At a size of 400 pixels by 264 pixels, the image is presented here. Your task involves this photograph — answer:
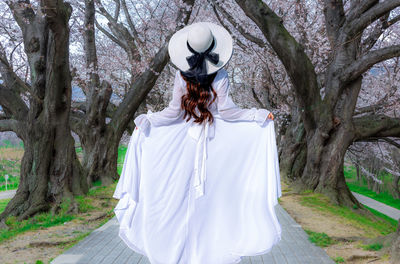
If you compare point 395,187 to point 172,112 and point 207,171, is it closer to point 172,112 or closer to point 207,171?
point 207,171

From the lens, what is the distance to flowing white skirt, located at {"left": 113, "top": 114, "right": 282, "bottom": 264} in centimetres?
401

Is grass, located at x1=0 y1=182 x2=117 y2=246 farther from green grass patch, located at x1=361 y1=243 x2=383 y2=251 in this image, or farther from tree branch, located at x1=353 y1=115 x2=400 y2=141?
tree branch, located at x1=353 y1=115 x2=400 y2=141

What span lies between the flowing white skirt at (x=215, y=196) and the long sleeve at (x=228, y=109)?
10 cm

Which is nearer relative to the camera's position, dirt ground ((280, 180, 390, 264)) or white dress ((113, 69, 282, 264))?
white dress ((113, 69, 282, 264))

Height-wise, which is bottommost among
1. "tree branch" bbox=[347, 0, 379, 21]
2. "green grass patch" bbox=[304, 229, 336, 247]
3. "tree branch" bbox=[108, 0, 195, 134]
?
"green grass patch" bbox=[304, 229, 336, 247]

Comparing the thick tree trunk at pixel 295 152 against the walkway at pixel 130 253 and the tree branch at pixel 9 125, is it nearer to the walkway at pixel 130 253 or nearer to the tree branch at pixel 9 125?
the walkway at pixel 130 253

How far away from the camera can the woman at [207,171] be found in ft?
12.9

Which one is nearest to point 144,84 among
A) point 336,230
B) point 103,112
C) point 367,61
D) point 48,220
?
point 103,112

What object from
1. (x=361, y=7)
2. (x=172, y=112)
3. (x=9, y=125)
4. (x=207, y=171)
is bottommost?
(x=207, y=171)

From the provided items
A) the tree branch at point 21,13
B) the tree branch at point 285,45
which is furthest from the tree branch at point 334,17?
the tree branch at point 21,13

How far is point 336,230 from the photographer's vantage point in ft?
24.7

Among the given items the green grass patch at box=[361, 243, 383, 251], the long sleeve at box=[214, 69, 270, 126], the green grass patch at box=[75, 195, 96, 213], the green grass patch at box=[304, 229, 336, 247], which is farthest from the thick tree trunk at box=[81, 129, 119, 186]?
the long sleeve at box=[214, 69, 270, 126]

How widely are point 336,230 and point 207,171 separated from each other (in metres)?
4.45

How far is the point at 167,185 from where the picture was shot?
4.13 m
